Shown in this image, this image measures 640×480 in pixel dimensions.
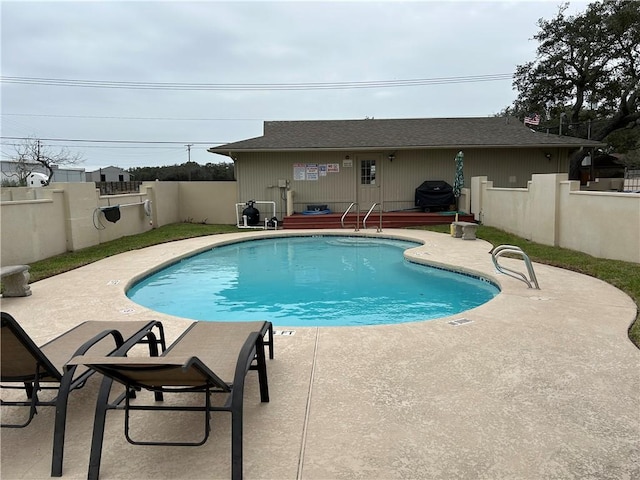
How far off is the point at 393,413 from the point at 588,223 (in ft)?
26.0

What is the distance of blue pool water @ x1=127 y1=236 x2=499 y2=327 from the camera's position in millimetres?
6566

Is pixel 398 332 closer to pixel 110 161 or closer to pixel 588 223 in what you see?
pixel 588 223

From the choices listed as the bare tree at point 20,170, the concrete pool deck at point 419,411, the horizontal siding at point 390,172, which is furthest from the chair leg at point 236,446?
the bare tree at point 20,170

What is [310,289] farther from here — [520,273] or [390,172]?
[390,172]

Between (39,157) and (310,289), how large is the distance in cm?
2960

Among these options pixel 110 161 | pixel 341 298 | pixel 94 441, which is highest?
pixel 110 161

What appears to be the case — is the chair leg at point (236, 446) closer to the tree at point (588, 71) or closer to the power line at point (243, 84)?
Result: the tree at point (588, 71)

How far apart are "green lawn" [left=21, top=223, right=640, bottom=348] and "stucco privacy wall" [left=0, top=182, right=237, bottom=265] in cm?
27

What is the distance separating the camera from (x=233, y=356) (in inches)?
120

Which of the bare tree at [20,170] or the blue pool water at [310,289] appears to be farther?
the bare tree at [20,170]

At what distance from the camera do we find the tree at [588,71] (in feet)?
77.7

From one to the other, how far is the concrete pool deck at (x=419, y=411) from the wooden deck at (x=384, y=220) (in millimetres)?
10456

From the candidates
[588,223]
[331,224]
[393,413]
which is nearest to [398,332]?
[393,413]

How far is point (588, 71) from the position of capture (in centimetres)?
2516
